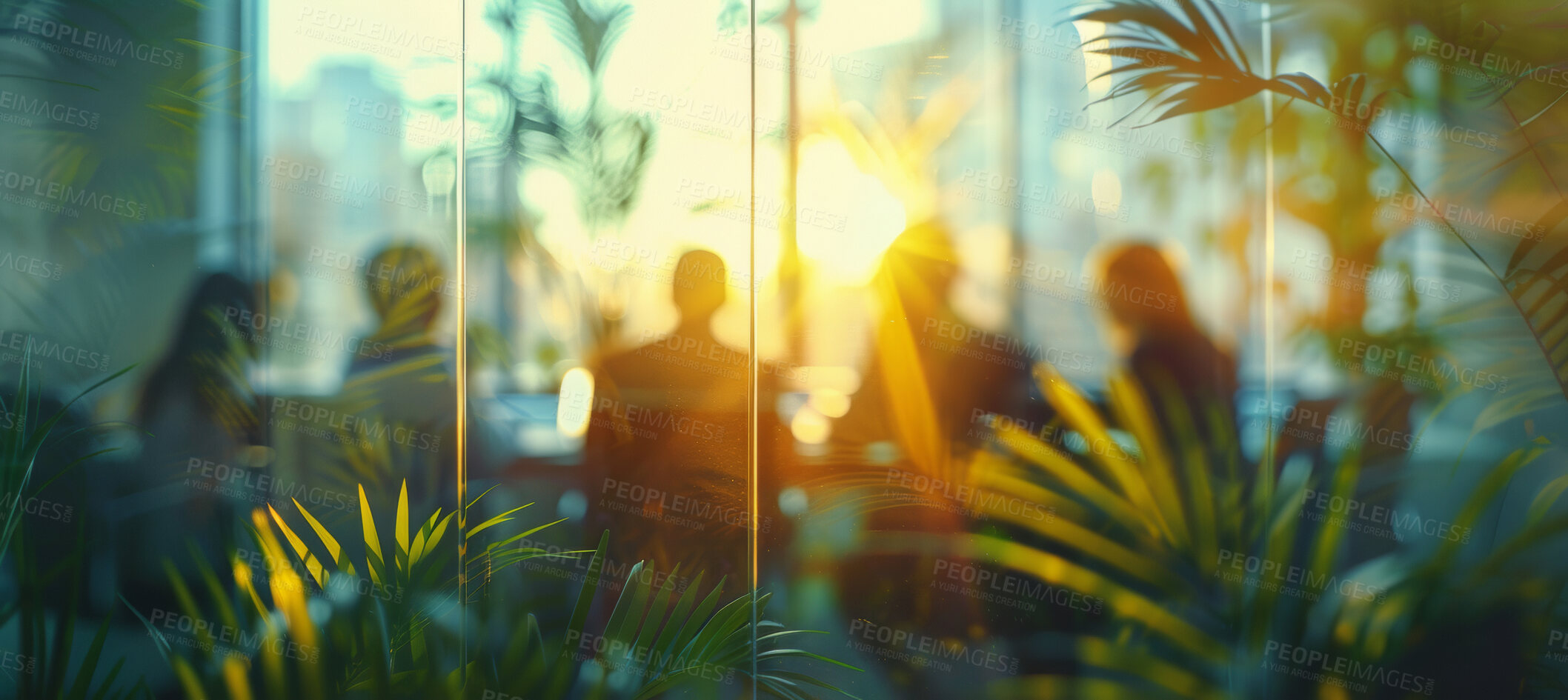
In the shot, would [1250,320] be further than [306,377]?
No

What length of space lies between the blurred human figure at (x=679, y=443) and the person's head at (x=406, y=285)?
1.51ft

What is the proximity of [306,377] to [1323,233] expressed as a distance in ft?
8.08

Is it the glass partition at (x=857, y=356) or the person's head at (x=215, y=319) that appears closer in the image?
the glass partition at (x=857, y=356)

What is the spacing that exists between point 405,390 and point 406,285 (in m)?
0.26

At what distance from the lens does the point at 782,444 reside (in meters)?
1.98

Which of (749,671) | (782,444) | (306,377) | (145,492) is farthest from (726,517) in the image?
(145,492)

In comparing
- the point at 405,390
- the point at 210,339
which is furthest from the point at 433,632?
the point at 210,339

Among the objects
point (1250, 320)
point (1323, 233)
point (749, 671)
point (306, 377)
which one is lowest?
point (749, 671)

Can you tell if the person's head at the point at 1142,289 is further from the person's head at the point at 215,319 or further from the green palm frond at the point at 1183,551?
the person's head at the point at 215,319

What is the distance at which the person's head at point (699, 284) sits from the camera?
197 cm

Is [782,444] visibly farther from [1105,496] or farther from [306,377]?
[306,377]

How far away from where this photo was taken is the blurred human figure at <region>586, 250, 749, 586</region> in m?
1.98

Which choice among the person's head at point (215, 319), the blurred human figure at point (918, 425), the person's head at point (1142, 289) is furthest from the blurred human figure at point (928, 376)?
the person's head at point (215, 319)

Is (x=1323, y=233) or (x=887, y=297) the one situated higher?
(x=1323, y=233)
